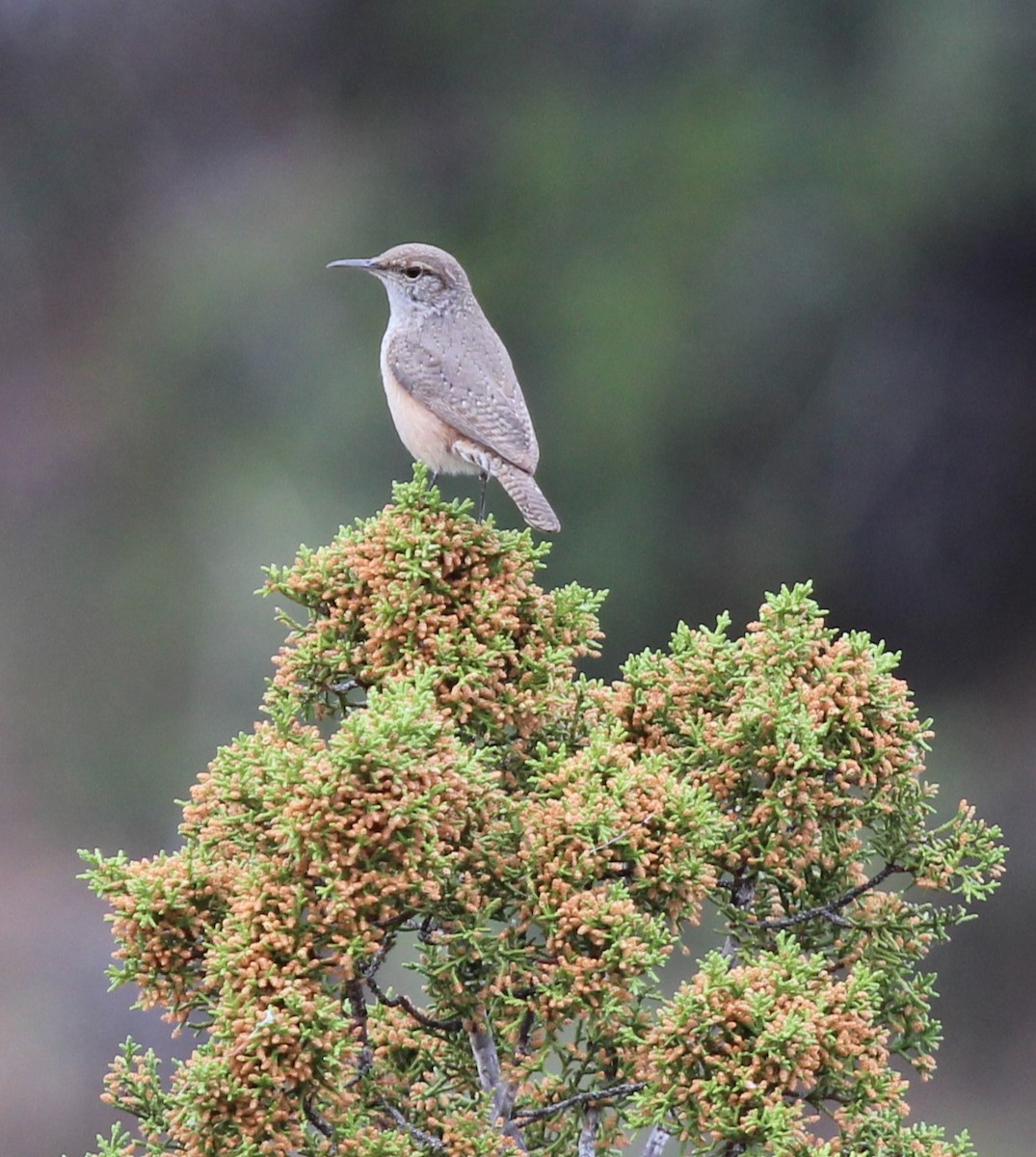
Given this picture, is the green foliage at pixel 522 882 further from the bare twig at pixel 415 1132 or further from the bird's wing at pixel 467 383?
the bird's wing at pixel 467 383

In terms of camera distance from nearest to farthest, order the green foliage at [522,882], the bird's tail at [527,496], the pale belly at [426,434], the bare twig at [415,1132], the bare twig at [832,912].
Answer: the green foliage at [522,882] → the bare twig at [415,1132] → the bare twig at [832,912] → the bird's tail at [527,496] → the pale belly at [426,434]

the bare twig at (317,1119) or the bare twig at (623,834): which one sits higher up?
the bare twig at (623,834)

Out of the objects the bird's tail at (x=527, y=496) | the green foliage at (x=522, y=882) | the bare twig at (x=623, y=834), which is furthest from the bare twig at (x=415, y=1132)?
the bird's tail at (x=527, y=496)

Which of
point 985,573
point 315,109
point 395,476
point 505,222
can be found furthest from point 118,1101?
point 315,109

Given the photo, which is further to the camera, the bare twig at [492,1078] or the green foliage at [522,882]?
the bare twig at [492,1078]

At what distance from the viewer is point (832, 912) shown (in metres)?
3.56

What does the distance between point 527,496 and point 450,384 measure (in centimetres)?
52

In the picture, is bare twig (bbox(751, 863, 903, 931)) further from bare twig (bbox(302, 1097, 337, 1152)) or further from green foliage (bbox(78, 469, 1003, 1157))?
bare twig (bbox(302, 1097, 337, 1152))

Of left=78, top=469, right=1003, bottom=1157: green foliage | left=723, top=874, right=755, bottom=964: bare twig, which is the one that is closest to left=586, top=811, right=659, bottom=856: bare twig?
left=78, top=469, right=1003, bottom=1157: green foliage

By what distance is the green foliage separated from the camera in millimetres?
3068

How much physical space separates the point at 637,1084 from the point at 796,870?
55 cm

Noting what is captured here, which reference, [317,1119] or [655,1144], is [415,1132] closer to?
[317,1119]

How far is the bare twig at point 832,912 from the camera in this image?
3520 millimetres

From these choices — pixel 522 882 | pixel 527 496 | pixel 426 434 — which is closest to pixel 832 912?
pixel 522 882
